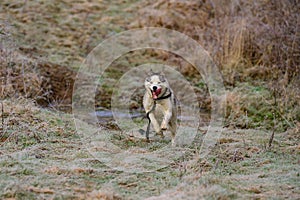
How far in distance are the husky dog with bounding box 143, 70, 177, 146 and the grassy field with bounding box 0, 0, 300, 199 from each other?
296 mm

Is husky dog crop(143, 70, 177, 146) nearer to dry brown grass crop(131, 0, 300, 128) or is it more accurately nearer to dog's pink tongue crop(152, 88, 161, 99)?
dog's pink tongue crop(152, 88, 161, 99)

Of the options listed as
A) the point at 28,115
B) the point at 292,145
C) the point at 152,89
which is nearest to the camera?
the point at 152,89

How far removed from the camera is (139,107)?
9.09 metres

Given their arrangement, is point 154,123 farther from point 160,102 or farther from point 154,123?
point 160,102

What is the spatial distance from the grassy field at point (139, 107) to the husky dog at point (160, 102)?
30 cm

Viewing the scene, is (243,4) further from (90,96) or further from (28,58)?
(28,58)

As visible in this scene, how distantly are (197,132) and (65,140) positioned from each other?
2047mm

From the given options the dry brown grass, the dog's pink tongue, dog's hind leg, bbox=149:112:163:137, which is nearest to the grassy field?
Result: the dry brown grass

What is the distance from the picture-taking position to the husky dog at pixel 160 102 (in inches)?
231

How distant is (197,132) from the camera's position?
711cm

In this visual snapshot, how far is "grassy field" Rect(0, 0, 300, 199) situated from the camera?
183 inches

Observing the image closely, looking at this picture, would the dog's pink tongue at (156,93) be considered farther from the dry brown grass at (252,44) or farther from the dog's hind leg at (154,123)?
the dry brown grass at (252,44)

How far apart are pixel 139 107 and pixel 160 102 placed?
316cm

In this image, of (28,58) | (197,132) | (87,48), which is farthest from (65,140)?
(87,48)
